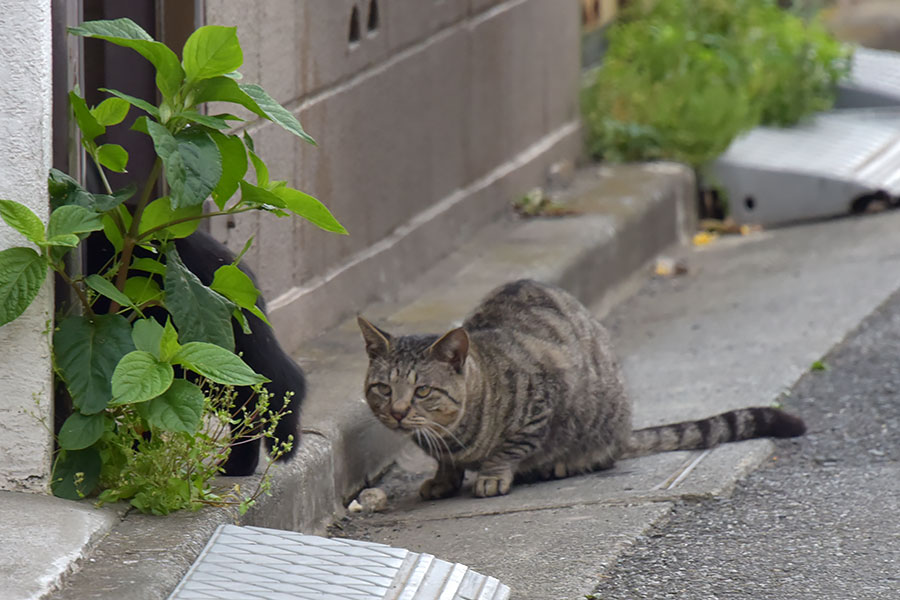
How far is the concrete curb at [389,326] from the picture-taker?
10.1 feet

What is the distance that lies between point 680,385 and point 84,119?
10.0ft

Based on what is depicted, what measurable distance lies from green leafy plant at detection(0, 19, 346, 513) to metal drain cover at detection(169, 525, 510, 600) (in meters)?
0.20

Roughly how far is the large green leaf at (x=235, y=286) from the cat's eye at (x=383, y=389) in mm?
985

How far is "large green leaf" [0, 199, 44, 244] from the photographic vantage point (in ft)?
9.96

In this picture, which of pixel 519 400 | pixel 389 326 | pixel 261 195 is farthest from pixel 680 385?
pixel 261 195

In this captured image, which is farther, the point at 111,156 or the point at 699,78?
the point at 699,78

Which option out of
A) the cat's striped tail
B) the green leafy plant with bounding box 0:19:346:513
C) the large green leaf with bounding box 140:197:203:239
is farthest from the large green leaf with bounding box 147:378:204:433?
the cat's striped tail

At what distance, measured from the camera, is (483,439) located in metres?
4.34

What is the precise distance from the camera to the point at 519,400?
4.39m

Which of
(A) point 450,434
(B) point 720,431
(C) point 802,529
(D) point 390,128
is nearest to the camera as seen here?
(C) point 802,529

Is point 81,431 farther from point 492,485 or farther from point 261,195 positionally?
point 492,485

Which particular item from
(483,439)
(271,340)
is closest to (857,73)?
(483,439)

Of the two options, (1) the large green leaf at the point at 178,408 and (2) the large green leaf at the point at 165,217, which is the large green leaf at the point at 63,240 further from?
(1) the large green leaf at the point at 178,408

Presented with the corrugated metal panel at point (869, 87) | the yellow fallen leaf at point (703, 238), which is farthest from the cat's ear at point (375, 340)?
the corrugated metal panel at point (869, 87)
